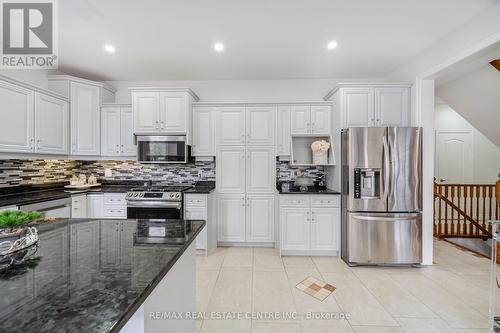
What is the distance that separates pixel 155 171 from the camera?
4074 mm

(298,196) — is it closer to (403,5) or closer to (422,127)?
(422,127)

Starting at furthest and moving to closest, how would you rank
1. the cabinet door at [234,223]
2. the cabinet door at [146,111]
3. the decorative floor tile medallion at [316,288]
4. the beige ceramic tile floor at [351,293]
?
the cabinet door at [234,223], the cabinet door at [146,111], the decorative floor tile medallion at [316,288], the beige ceramic tile floor at [351,293]

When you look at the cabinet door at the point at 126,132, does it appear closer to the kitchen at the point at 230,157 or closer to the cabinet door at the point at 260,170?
the kitchen at the point at 230,157

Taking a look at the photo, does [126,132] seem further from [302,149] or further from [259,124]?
[302,149]

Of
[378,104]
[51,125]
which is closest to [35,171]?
[51,125]

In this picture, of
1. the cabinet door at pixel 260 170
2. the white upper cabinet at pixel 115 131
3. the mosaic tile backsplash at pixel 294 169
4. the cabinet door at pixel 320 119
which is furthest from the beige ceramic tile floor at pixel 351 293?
the white upper cabinet at pixel 115 131

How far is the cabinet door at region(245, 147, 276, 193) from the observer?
3.73 meters

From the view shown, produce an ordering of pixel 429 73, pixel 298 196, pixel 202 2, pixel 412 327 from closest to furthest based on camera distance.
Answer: pixel 412 327
pixel 202 2
pixel 429 73
pixel 298 196

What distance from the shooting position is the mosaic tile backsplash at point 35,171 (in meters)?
2.97

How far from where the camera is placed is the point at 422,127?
10.1 ft

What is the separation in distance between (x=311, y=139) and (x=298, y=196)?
114cm

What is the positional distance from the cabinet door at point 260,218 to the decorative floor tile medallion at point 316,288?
3.60ft

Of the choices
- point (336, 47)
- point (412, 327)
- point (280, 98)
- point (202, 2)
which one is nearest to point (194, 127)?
point (280, 98)

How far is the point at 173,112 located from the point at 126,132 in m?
0.92
